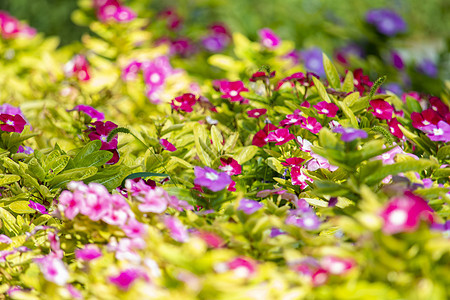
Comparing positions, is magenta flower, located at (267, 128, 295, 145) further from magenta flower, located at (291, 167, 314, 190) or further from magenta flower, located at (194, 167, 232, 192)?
magenta flower, located at (194, 167, 232, 192)

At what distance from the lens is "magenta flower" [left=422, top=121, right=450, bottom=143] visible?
152 centimetres

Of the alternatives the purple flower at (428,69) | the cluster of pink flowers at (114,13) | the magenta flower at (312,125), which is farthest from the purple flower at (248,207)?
the purple flower at (428,69)

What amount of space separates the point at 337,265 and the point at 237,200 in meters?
0.33

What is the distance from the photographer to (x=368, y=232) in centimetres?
92

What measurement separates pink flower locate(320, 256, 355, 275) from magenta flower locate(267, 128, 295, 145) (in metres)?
0.66

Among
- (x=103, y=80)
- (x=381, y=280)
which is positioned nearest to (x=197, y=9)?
(x=103, y=80)

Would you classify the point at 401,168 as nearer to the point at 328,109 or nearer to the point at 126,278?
the point at 328,109

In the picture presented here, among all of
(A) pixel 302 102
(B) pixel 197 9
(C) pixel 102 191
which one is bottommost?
(B) pixel 197 9

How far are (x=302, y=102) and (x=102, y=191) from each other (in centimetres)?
94

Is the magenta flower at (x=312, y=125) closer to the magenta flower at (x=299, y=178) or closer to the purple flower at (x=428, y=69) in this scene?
the magenta flower at (x=299, y=178)

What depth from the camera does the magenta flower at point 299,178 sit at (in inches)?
57.9

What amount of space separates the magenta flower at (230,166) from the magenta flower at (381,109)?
51 centimetres

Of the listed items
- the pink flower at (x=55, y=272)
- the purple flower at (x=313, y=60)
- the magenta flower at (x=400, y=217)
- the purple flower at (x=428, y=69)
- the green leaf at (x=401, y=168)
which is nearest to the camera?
the magenta flower at (x=400, y=217)

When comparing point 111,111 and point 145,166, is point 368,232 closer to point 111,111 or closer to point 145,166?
point 145,166
